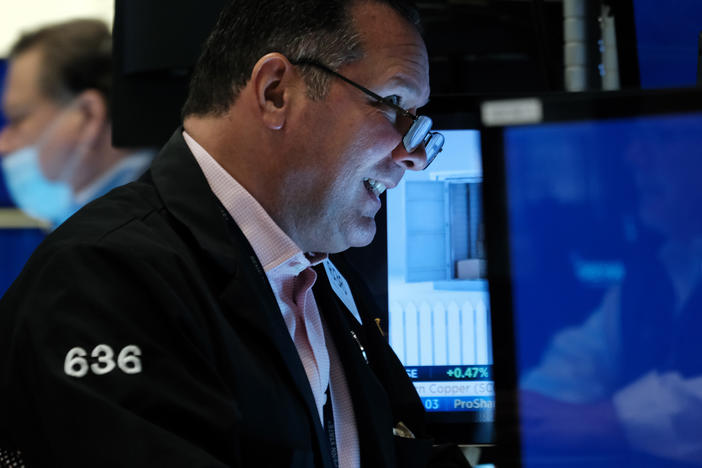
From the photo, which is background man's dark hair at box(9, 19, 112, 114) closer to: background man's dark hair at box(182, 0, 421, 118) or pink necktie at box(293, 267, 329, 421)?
background man's dark hair at box(182, 0, 421, 118)

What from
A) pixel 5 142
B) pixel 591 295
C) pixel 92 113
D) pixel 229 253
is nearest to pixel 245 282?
pixel 229 253

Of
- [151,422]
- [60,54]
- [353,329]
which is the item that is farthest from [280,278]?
[60,54]

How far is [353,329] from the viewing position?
127 centimetres

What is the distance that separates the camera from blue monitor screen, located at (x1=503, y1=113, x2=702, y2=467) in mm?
764

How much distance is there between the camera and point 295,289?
1.16 meters

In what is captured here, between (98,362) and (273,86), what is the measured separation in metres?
0.50

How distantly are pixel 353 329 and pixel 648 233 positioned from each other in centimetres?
58

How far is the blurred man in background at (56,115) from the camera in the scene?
215 centimetres

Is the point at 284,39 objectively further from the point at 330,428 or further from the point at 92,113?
the point at 92,113

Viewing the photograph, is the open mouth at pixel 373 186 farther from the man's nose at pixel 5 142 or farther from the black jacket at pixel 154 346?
the man's nose at pixel 5 142

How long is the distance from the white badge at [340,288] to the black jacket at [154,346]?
0.25 m

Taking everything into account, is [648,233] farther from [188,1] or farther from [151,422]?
[188,1]

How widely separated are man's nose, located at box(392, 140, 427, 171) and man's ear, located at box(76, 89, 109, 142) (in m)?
1.23

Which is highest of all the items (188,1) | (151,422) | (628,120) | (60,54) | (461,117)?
(60,54)
